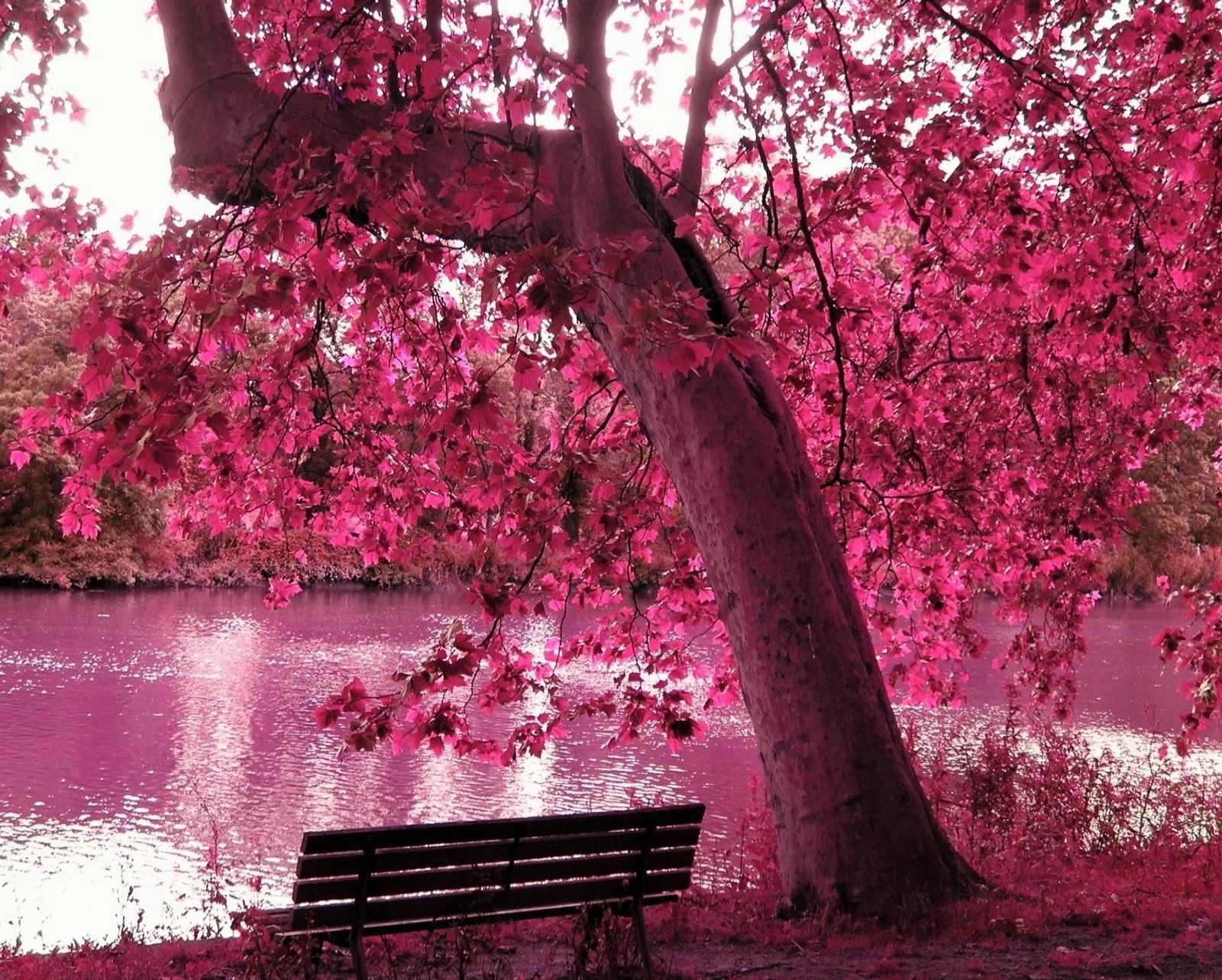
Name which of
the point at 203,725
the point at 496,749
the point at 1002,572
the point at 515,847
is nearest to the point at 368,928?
the point at 515,847

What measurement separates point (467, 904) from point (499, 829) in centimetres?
38

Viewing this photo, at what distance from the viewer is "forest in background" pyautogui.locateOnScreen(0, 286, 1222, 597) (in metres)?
35.1

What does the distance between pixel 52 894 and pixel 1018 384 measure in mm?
9348

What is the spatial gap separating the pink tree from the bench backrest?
517mm

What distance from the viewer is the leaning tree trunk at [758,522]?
5102 millimetres

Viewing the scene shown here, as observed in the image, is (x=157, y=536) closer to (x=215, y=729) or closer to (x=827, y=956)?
(x=215, y=729)

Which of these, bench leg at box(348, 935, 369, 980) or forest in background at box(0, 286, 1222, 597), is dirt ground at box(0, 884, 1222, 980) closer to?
bench leg at box(348, 935, 369, 980)

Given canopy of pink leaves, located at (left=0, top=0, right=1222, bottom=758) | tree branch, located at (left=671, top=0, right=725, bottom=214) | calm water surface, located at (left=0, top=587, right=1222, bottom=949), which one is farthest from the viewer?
calm water surface, located at (left=0, top=587, right=1222, bottom=949)

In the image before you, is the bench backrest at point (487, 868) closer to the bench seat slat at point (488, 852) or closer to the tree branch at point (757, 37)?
the bench seat slat at point (488, 852)

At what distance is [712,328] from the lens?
381cm

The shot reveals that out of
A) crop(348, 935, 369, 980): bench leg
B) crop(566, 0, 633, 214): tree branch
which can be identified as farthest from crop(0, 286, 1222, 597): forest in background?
crop(348, 935, 369, 980): bench leg

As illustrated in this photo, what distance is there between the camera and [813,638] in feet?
17.0

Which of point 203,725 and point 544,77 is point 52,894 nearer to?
point 203,725

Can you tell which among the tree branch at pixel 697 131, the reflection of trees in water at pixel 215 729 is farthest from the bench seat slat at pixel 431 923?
the reflection of trees in water at pixel 215 729
